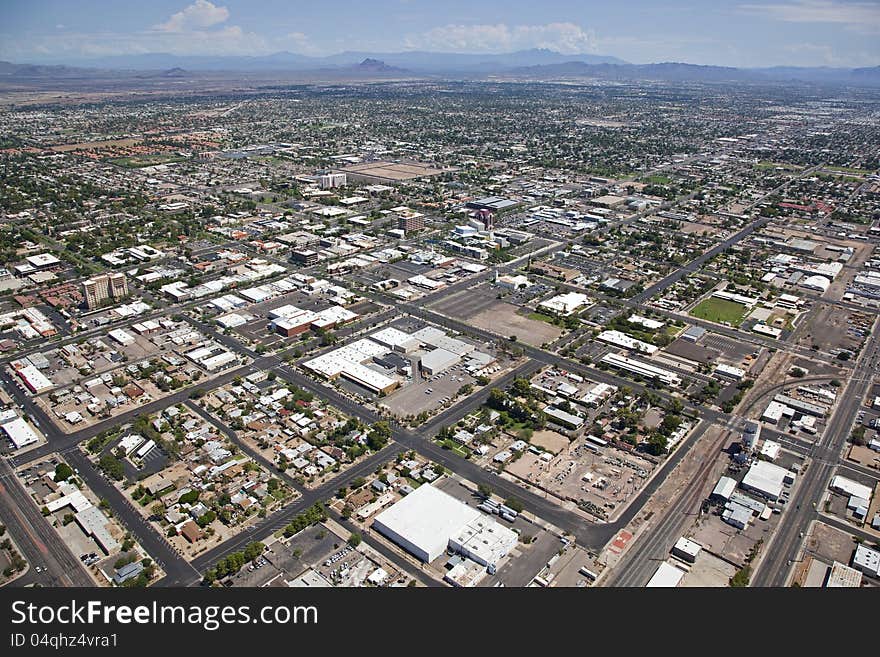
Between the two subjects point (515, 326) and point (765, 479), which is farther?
point (515, 326)

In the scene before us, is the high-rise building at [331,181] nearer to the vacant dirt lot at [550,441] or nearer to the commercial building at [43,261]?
the commercial building at [43,261]

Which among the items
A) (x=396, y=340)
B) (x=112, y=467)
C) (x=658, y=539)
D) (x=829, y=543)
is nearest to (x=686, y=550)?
(x=658, y=539)

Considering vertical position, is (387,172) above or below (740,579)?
above

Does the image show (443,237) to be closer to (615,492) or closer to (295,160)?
(615,492)

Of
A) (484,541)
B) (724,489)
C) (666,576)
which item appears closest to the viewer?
(666,576)

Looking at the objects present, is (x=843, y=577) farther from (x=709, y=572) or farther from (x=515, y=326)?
(x=515, y=326)

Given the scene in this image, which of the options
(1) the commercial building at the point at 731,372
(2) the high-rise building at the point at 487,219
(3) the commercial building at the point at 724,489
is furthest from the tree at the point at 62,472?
(2) the high-rise building at the point at 487,219

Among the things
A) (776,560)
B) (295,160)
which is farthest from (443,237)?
(295,160)
